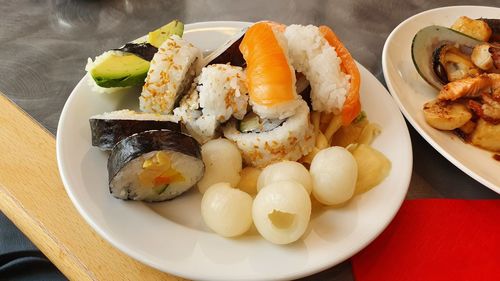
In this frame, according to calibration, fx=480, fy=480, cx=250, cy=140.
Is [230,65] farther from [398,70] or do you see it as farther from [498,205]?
[498,205]

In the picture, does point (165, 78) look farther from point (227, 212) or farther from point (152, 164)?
point (227, 212)

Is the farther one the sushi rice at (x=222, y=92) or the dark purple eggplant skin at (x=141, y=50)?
the dark purple eggplant skin at (x=141, y=50)

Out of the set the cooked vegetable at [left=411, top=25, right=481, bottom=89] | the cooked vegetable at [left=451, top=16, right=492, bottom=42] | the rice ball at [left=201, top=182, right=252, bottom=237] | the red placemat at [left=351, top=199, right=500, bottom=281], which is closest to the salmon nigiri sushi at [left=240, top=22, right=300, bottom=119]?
the rice ball at [left=201, top=182, right=252, bottom=237]

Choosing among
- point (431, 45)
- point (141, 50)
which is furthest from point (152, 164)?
point (431, 45)

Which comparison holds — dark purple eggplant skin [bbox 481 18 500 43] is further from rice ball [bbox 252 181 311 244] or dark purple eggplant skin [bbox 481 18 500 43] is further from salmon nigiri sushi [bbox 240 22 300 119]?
rice ball [bbox 252 181 311 244]

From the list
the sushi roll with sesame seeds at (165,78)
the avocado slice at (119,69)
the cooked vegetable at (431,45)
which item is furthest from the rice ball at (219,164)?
the cooked vegetable at (431,45)

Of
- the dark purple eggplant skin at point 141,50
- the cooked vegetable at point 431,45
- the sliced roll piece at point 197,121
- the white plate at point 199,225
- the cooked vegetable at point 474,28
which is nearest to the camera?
the white plate at point 199,225

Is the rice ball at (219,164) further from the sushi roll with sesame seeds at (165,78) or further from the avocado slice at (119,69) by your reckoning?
the avocado slice at (119,69)
